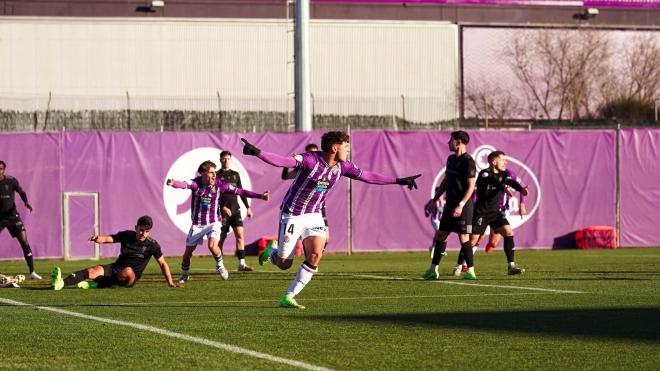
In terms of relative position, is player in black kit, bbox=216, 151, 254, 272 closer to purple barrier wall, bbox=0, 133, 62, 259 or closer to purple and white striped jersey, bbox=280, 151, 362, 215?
purple barrier wall, bbox=0, 133, 62, 259

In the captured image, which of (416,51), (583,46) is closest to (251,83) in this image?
(416,51)

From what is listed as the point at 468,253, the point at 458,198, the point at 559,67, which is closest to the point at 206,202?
the point at 458,198

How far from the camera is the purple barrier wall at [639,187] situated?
105ft

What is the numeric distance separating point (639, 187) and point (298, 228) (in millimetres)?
19320

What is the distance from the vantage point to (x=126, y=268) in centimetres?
1802

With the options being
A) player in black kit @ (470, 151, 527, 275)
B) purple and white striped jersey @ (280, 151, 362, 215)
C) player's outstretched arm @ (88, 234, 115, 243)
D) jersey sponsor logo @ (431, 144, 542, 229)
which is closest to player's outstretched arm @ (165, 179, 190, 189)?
player's outstretched arm @ (88, 234, 115, 243)

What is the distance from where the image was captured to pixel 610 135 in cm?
3225

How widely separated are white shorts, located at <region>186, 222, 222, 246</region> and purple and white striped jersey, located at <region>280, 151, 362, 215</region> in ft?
16.5

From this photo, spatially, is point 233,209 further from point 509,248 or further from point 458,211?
point 458,211

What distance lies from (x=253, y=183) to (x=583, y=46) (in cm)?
3138

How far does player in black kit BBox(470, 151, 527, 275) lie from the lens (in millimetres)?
20509

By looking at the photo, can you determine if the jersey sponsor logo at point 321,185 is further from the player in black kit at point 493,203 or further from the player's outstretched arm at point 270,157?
the player in black kit at point 493,203

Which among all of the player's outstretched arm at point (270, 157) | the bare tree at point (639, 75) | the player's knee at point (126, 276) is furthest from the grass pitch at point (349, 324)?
the bare tree at point (639, 75)

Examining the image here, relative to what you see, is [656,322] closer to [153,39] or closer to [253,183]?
[253,183]
